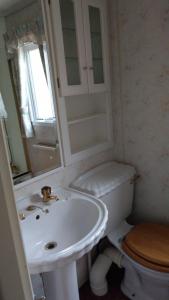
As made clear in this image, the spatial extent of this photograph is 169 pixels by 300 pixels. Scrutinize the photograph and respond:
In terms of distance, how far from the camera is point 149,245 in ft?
4.66

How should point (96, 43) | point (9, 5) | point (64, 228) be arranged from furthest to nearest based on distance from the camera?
point (96, 43), point (64, 228), point (9, 5)

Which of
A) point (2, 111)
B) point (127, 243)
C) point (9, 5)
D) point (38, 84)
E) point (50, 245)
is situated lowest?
point (127, 243)

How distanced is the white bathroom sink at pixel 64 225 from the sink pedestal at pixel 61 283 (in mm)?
114

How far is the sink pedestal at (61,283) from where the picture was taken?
1.15 m

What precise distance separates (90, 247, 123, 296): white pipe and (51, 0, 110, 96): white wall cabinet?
1.15m

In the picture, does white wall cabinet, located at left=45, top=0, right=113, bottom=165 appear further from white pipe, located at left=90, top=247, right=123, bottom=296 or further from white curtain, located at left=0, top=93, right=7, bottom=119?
white pipe, located at left=90, top=247, right=123, bottom=296

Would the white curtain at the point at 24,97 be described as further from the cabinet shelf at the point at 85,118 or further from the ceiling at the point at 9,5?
the cabinet shelf at the point at 85,118

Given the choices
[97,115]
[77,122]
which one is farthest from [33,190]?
[97,115]

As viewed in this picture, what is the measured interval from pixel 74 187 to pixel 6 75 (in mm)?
786

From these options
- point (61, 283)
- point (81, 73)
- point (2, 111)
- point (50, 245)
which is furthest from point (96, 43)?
point (61, 283)

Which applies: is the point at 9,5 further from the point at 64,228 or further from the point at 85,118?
the point at 64,228

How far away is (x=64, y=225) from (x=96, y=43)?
120 cm

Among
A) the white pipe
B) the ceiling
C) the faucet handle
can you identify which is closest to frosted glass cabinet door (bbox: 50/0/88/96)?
the ceiling

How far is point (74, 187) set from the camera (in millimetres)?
1513
